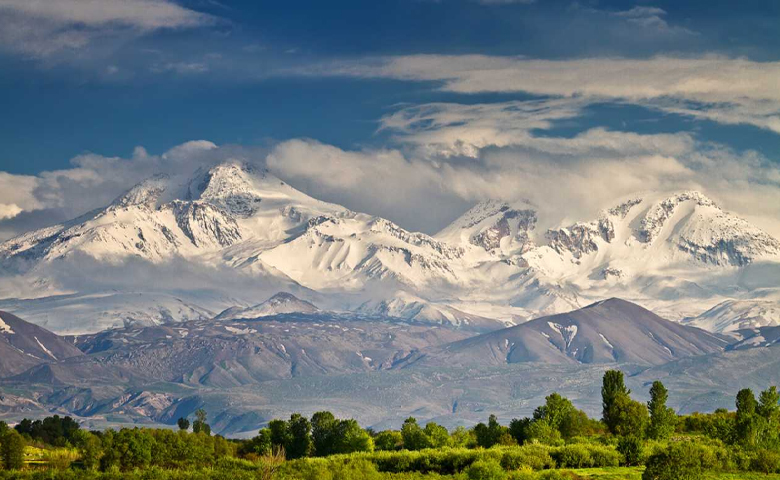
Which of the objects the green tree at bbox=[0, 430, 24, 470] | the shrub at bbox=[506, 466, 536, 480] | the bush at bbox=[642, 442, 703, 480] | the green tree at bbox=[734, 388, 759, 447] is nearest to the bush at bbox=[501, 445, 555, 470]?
the shrub at bbox=[506, 466, 536, 480]

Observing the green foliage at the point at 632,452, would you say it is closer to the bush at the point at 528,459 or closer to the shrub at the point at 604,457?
the shrub at the point at 604,457

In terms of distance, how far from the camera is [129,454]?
192 m

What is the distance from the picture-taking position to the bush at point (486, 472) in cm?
14075

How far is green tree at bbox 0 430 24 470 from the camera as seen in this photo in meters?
179

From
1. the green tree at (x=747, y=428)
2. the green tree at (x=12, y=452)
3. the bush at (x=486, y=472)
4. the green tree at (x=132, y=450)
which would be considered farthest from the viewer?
the green tree at (x=132, y=450)

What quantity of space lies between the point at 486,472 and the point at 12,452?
83900 millimetres

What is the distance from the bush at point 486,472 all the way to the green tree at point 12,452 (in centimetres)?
7395

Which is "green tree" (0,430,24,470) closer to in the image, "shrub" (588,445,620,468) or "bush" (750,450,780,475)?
"shrub" (588,445,620,468)

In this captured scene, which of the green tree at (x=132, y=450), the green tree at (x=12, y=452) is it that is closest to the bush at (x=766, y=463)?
the green tree at (x=132, y=450)

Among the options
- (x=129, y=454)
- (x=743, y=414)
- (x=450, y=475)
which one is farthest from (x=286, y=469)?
(x=743, y=414)

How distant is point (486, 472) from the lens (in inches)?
5571

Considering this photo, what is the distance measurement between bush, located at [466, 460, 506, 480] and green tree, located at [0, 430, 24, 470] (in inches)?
2911

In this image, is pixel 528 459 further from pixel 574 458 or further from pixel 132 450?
pixel 132 450

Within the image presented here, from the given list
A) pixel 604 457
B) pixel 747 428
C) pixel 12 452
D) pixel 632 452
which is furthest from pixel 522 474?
pixel 12 452
